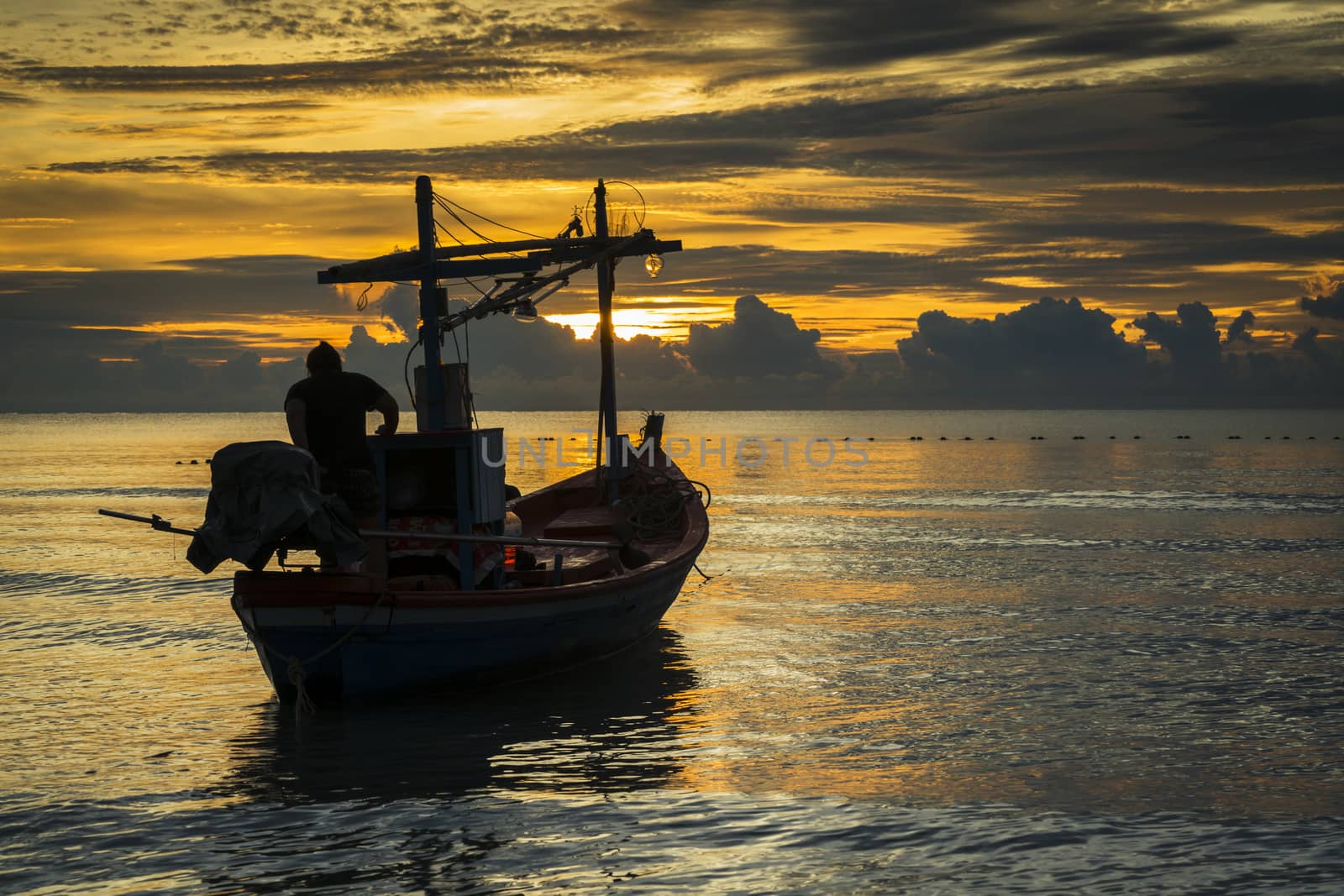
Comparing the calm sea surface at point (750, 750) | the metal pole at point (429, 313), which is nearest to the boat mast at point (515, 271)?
the metal pole at point (429, 313)

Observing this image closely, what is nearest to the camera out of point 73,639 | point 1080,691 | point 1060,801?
point 1060,801

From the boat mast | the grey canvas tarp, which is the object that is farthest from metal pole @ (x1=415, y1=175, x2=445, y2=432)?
the grey canvas tarp

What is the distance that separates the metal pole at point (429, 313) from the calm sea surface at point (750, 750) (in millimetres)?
4308

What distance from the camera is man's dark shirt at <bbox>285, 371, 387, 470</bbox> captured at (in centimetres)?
1270

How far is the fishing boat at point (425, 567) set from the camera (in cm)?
1163

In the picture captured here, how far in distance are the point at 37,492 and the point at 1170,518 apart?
48.5 meters

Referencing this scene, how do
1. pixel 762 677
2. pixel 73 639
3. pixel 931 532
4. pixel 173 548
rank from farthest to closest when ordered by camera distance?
pixel 931 532 < pixel 173 548 < pixel 73 639 < pixel 762 677

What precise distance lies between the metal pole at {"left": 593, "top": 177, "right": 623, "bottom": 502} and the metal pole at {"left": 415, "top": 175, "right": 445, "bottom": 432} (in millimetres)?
3828

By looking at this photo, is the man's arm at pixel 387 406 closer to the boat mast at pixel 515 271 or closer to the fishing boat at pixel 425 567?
the fishing boat at pixel 425 567

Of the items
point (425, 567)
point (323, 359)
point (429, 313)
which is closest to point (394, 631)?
point (425, 567)

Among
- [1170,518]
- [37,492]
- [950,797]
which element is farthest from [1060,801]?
[37,492]

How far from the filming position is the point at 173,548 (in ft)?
105

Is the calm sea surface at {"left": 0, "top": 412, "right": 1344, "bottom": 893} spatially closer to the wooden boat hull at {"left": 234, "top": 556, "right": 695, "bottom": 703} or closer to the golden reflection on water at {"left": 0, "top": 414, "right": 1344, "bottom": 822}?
the golden reflection on water at {"left": 0, "top": 414, "right": 1344, "bottom": 822}

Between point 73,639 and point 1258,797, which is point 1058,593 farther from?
point 73,639
